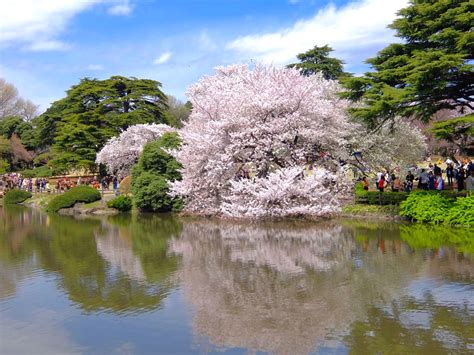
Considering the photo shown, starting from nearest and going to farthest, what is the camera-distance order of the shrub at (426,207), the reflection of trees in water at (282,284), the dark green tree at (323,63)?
1. the reflection of trees in water at (282,284)
2. the shrub at (426,207)
3. the dark green tree at (323,63)

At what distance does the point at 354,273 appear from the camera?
11.6m

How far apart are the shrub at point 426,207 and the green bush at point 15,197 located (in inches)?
1237

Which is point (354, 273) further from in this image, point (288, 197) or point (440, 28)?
point (440, 28)

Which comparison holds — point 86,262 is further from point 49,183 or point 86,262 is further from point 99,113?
point 49,183

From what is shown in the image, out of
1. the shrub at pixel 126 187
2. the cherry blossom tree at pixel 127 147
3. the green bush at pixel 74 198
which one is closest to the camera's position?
the green bush at pixel 74 198

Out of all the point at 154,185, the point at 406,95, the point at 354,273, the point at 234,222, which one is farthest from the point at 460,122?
the point at 154,185

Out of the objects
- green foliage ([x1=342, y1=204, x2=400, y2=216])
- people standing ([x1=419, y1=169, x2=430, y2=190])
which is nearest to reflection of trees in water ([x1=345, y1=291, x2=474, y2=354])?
green foliage ([x1=342, y1=204, x2=400, y2=216])

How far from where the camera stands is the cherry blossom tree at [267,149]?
21.1 metres

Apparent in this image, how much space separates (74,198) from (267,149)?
48.6 feet

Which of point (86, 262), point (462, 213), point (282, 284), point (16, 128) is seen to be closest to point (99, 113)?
point (16, 128)

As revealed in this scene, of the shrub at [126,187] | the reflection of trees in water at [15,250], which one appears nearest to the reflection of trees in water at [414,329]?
the reflection of trees in water at [15,250]

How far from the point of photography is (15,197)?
40469 mm

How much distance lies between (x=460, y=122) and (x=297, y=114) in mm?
6938

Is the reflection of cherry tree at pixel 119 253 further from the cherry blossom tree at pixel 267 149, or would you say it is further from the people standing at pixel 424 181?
the people standing at pixel 424 181
